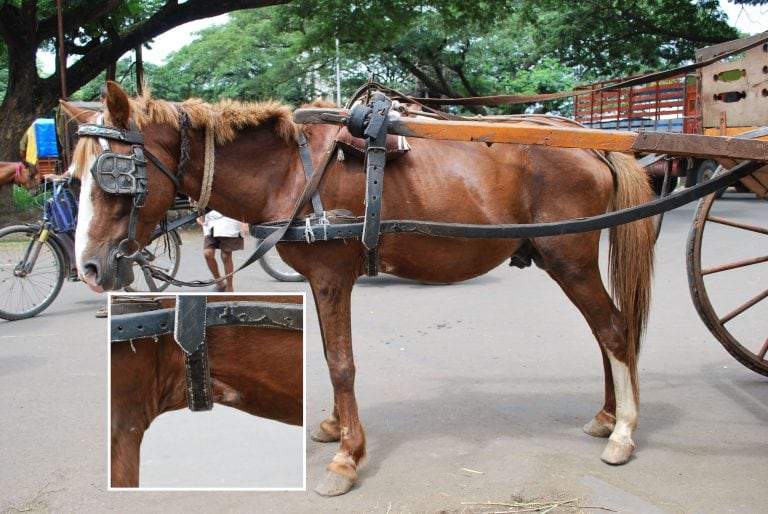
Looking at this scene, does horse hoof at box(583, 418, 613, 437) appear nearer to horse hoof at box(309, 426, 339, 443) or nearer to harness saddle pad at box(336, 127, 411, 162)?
horse hoof at box(309, 426, 339, 443)

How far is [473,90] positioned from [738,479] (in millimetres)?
21660

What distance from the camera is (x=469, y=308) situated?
6.85 metres

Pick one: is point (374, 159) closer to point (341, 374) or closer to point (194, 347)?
point (341, 374)

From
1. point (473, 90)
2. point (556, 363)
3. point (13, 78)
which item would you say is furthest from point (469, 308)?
point (473, 90)

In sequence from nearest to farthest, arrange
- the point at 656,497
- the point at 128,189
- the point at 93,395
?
the point at 128,189
the point at 656,497
the point at 93,395

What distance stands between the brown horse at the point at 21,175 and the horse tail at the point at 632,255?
615 centimetres

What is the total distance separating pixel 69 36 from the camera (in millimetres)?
13672

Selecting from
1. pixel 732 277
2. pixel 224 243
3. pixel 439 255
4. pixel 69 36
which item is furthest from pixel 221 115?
pixel 69 36

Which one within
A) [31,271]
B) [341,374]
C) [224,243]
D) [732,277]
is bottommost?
[31,271]

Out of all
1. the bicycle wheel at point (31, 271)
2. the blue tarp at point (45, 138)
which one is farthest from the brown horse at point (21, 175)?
the blue tarp at point (45, 138)

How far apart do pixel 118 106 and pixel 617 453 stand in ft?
9.17

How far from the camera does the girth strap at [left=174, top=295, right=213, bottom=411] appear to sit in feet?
6.14

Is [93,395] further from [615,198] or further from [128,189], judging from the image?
[615,198]

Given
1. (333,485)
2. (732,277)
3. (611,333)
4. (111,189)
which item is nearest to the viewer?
(111,189)
